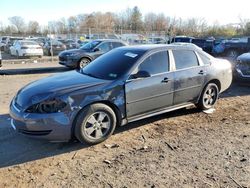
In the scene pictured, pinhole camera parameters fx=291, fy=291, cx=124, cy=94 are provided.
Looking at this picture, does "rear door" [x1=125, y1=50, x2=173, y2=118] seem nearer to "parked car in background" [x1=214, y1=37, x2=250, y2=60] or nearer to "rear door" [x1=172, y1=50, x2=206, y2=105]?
"rear door" [x1=172, y1=50, x2=206, y2=105]

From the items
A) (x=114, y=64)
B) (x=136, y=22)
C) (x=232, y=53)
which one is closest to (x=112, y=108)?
(x=114, y=64)

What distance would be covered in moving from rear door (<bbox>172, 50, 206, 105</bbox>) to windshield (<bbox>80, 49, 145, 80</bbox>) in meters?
0.91

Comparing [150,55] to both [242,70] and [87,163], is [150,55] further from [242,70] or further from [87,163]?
[242,70]

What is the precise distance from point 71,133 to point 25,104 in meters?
0.86

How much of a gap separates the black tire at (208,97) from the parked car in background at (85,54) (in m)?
8.47

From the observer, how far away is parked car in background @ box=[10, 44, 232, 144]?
4.52 meters

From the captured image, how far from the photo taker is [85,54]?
46.6ft

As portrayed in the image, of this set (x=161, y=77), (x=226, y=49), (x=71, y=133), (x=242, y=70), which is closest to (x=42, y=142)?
(x=71, y=133)

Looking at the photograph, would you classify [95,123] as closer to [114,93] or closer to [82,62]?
[114,93]

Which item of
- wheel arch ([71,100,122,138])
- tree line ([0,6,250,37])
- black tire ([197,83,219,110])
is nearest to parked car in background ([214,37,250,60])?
black tire ([197,83,219,110])

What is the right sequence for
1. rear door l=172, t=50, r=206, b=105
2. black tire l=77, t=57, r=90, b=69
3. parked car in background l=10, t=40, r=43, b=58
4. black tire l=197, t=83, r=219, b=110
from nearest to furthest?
rear door l=172, t=50, r=206, b=105 < black tire l=197, t=83, r=219, b=110 < black tire l=77, t=57, r=90, b=69 < parked car in background l=10, t=40, r=43, b=58

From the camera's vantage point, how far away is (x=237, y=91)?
9.14 meters

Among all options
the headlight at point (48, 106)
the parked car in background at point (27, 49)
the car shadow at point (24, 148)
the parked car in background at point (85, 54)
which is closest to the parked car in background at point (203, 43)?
the parked car in background at point (85, 54)

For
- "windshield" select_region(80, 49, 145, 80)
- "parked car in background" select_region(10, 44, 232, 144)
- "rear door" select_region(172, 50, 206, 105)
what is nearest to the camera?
"parked car in background" select_region(10, 44, 232, 144)
